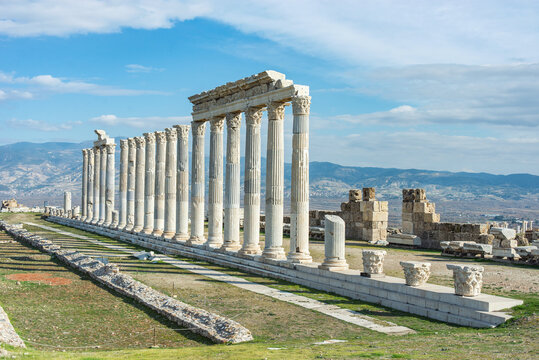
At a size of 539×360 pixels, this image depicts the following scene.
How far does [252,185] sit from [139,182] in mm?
18321

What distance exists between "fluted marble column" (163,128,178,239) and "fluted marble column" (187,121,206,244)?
3.76m

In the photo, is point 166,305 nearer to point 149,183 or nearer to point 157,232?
point 157,232

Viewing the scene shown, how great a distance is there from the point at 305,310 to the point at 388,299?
261cm

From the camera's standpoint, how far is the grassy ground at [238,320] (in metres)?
11.8

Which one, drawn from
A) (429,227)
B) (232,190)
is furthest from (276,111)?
(429,227)

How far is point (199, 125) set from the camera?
34.3m

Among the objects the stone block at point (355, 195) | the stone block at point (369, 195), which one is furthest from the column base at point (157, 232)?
the stone block at point (369, 195)

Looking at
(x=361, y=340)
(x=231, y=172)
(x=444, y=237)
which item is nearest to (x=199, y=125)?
(x=231, y=172)

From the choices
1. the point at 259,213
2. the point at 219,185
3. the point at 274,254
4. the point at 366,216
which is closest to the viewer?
the point at 274,254

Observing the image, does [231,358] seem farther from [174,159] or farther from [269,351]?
[174,159]

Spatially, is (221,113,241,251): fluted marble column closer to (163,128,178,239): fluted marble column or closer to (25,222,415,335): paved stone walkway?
(25,222,415,335): paved stone walkway

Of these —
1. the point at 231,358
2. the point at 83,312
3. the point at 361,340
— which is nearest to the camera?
the point at 231,358

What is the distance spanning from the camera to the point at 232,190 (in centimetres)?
3061

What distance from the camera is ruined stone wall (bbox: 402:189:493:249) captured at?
32719 mm
